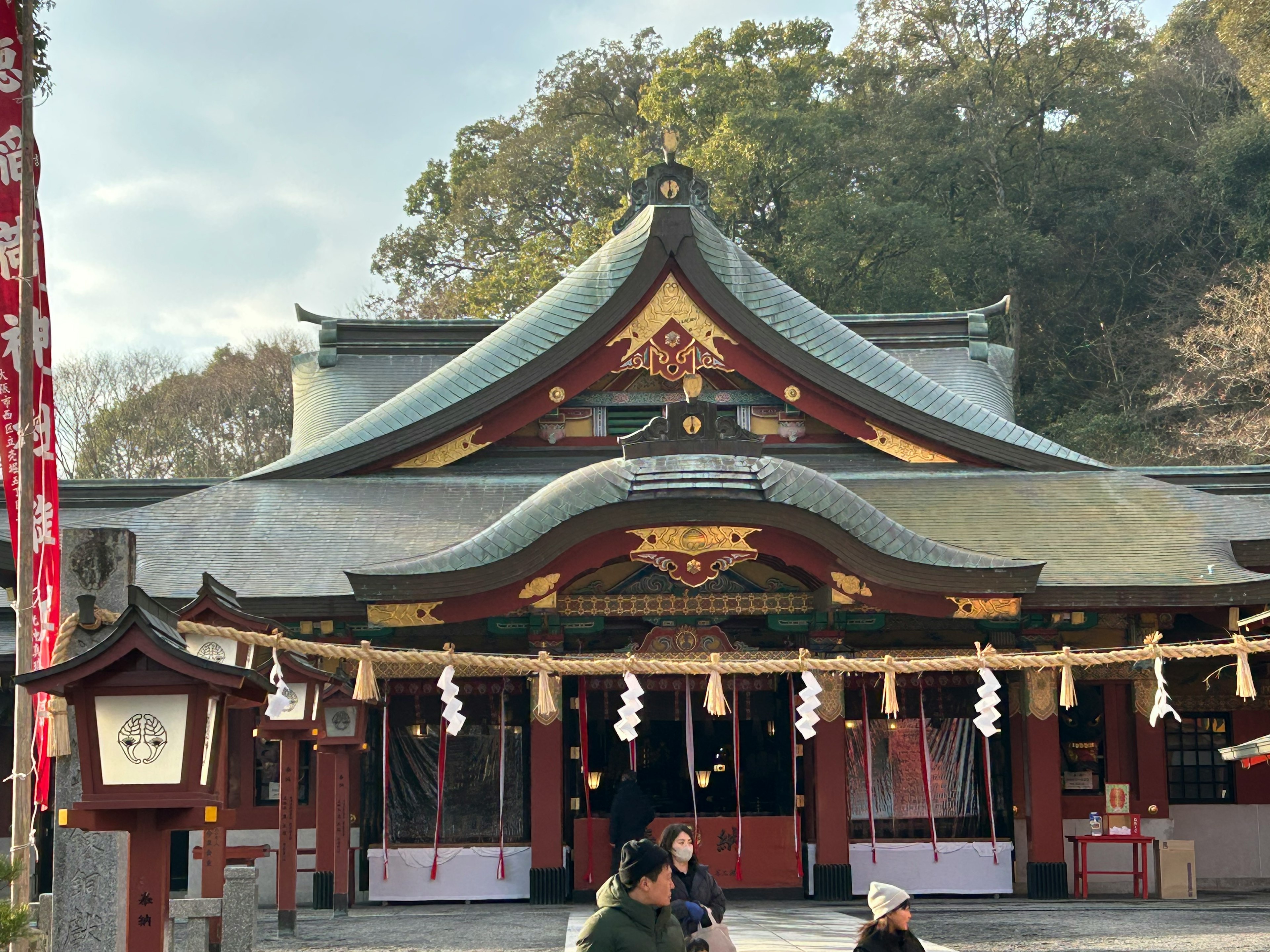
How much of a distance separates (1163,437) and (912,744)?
23.3 m

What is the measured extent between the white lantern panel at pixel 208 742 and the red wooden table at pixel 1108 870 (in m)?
11.0

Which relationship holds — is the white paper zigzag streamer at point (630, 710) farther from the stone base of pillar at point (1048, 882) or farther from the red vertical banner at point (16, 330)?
the stone base of pillar at point (1048, 882)

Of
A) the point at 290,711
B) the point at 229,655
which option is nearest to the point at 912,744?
the point at 290,711

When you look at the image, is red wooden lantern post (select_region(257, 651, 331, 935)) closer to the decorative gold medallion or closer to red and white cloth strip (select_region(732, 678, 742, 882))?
the decorative gold medallion

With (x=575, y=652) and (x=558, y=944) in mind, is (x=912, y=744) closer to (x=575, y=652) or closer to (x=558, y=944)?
(x=575, y=652)

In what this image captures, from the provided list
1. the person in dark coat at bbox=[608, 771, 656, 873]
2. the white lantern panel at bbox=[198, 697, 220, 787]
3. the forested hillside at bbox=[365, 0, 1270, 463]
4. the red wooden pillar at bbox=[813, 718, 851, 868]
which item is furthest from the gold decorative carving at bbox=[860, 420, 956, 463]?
the forested hillside at bbox=[365, 0, 1270, 463]

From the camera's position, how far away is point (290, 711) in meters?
11.4

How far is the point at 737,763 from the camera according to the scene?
1482 centimetres

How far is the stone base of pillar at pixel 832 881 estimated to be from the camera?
48.3 ft

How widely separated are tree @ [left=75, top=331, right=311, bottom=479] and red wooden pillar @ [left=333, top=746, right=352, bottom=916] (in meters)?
30.3

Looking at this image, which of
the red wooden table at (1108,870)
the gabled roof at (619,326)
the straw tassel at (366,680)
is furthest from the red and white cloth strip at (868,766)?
the straw tassel at (366,680)

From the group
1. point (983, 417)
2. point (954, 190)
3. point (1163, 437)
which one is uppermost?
point (954, 190)

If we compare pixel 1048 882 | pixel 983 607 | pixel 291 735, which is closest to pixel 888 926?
pixel 291 735

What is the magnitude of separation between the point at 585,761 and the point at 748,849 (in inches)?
75.6
